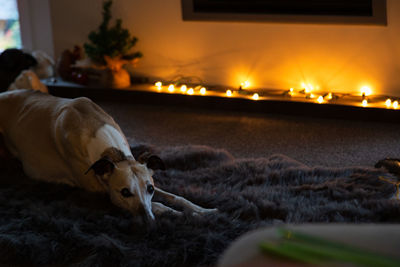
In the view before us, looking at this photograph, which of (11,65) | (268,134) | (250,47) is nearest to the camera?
(268,134)

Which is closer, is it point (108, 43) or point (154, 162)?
point (154, 162)

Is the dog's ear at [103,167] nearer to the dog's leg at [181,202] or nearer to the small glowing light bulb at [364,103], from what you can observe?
the dog's leg at [181,202]

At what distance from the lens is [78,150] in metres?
2.53

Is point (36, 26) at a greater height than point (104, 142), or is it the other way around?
point (36, 26)

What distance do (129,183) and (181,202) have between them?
303mm

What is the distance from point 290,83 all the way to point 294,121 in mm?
394

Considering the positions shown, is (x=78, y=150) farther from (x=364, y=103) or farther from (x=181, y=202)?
(x=364, y=103)

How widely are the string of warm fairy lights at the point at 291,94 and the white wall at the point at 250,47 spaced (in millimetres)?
58

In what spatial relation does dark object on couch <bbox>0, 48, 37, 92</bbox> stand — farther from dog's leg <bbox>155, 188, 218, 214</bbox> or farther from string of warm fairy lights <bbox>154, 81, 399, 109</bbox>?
dog's leg <bbox>155, 188, 218, 214</bbox>

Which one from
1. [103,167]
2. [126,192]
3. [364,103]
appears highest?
Answer: [364,103]

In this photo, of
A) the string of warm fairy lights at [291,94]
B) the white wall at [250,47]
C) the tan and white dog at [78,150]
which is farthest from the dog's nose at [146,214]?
the white wall at [250,47]

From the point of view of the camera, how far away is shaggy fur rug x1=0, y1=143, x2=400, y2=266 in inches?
83.2

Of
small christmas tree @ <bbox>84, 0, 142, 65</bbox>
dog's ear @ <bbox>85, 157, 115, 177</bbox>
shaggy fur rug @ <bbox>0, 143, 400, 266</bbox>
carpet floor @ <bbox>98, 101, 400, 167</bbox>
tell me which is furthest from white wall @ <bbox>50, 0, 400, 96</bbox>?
dog's ear @ <bbox>85, 157, 115, 177</bbox>

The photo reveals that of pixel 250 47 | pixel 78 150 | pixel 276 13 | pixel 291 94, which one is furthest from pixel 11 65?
pixel 78 150
